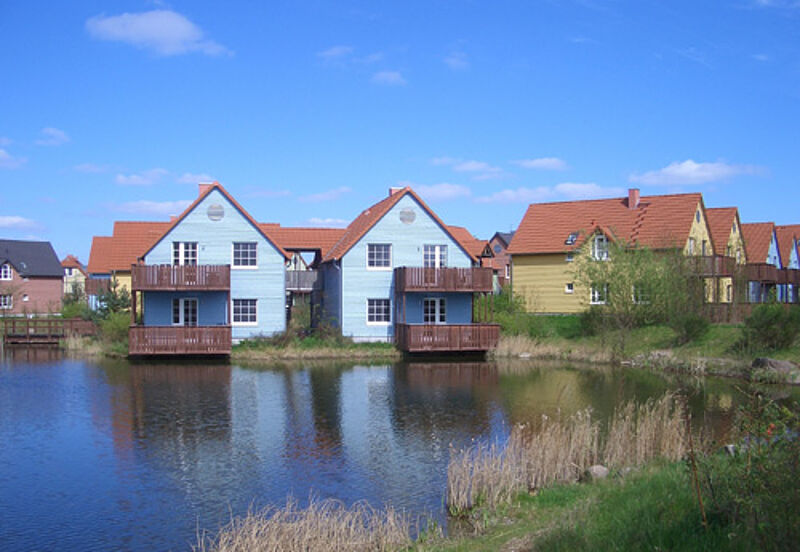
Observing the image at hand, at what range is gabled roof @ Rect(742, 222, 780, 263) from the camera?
56.7 metres

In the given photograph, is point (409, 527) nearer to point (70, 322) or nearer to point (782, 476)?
point (782, 476)

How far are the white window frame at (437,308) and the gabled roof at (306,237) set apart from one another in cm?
851

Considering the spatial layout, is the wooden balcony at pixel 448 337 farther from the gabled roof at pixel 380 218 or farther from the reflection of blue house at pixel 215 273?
the reflection of blue house at pixel 215 273

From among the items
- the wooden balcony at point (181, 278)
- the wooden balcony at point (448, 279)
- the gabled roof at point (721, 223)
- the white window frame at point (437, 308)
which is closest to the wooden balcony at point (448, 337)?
the wooden balcony at point (448, 279)

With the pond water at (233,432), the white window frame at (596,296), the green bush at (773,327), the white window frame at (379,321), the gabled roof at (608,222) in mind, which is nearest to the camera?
the pond water at (233,432)

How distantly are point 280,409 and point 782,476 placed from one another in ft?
55.1

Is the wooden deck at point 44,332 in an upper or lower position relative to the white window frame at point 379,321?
lower

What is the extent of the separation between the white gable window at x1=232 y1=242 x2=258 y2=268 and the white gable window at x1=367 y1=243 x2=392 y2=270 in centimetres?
593

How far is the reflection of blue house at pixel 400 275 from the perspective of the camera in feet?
Answer: 126

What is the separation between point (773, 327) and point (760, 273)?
21166 mm

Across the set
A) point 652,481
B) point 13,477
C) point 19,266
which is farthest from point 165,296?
point 19,266

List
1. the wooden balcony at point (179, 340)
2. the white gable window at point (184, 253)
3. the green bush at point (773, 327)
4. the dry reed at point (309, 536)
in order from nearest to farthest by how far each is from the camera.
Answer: the dry reed at point (309, 536) < the green bush at point (773, 327) < the wooden balcony at point (179, 340) < the white gable window at point (184, 253)

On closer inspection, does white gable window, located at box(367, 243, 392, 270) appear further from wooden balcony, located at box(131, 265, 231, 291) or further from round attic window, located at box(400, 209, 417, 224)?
wooden balcony, located at box(131, 265, 231, 291)

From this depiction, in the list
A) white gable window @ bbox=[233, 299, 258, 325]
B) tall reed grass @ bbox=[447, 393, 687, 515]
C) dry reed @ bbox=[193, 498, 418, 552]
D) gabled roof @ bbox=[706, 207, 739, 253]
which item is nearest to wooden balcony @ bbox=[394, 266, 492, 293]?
white gable window @ bbox=[233, 299, 258, 325]
